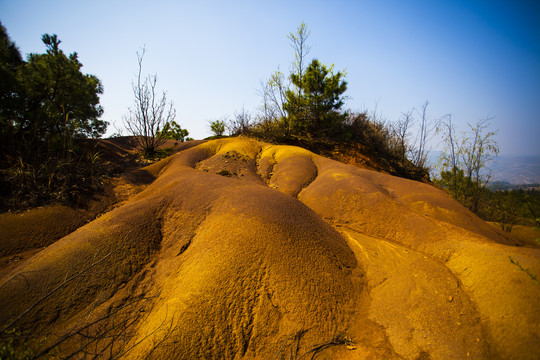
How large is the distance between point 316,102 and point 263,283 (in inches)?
400

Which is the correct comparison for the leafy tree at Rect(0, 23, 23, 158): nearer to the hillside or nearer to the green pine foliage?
the green pine foliage

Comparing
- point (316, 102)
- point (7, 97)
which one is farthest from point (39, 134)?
point (316, 102)

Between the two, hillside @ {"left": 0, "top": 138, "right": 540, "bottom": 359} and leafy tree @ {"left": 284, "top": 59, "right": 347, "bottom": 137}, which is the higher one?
leafy tree @ {"left": 284, "top": 59, "right": 347, "bottom": 137}

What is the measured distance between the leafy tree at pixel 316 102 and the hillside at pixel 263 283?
7545mm

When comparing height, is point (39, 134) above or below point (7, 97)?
below

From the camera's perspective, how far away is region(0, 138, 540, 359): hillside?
1.87 metres

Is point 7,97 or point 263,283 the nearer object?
point 263,283

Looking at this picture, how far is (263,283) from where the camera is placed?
7.66 ft

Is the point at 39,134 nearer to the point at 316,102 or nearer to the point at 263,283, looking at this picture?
the point at 263,283

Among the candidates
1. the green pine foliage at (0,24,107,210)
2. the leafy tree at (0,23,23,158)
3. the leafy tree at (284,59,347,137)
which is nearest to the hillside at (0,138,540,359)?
the green pine foliage at (0,24,107,210)

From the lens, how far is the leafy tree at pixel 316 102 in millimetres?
10344

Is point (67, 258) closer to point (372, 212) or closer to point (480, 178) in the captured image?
point (372, 212)

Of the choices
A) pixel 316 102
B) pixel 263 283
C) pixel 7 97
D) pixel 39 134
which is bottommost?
pixel 263 283

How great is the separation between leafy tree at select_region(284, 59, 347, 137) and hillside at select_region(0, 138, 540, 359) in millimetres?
7545
